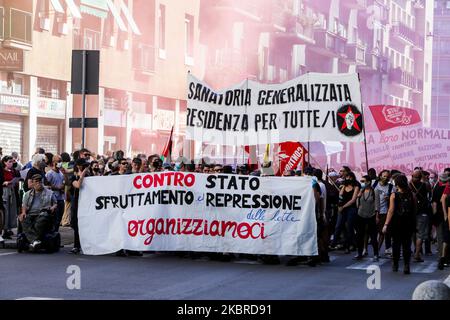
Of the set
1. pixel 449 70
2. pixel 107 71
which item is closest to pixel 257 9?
pixel 107 71

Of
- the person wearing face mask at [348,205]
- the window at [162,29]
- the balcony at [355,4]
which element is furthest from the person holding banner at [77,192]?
the balcony at [355,4]

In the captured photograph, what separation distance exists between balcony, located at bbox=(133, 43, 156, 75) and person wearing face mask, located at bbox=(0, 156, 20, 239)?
56.6 feet

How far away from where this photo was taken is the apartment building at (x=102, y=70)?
29922 millimetres

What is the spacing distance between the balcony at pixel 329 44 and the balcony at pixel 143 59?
21038 mm

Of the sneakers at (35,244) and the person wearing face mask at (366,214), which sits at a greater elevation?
the person wearing face mask at (366,214)

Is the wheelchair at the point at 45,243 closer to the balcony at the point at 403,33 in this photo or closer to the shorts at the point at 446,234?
the shorts at the point at 446,234

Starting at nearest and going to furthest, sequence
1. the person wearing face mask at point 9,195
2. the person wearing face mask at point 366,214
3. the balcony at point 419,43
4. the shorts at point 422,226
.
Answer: the shorts at point 422,226, the person wearing face mask at point 366,214, the person wearing face mask at point 9,195, the balcony at point 419,43

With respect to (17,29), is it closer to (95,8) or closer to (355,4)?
(95,8)

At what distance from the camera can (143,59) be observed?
36375 mm

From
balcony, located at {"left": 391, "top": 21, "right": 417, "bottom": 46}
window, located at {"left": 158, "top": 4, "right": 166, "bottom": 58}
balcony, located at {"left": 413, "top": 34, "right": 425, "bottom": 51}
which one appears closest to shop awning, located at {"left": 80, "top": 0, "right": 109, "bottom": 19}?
window, located at {"left": 158, "top": 4, "right": 166, "bottom": 58}

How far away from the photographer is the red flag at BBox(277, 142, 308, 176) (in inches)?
865

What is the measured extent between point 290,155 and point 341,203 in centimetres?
336
